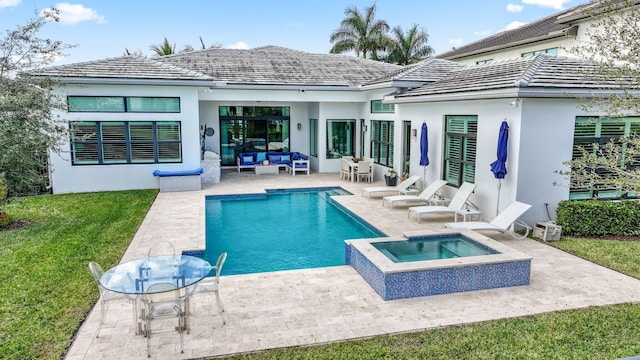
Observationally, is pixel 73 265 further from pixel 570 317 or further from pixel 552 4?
pixel 552 4

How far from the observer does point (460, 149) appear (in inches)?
531

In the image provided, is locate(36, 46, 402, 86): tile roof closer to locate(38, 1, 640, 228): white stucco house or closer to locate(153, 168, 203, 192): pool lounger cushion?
locate(38, 1, 640, 228): white stucco house

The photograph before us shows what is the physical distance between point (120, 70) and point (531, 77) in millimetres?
13503

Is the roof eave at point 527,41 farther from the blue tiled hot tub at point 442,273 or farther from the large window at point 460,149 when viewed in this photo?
the blue tiled hot tub at point 442,273

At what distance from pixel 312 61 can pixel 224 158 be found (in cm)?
686

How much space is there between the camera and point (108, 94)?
16156 millimetres

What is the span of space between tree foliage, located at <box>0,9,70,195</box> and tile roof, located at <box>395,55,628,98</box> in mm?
10783

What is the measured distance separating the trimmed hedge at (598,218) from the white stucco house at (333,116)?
0.77 metres

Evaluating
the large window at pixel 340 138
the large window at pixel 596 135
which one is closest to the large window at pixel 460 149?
the large window at pixel 596 135

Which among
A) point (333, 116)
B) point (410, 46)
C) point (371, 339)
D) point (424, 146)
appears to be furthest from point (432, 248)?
point (410, 46)

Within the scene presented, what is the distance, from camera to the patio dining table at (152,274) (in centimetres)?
579

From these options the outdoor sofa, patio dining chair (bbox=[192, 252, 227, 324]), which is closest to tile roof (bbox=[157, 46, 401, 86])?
the outdoor sofa

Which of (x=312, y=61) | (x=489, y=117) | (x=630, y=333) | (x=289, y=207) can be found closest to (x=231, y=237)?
(x=289, y=207)

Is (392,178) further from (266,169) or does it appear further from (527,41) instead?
(527,41)
